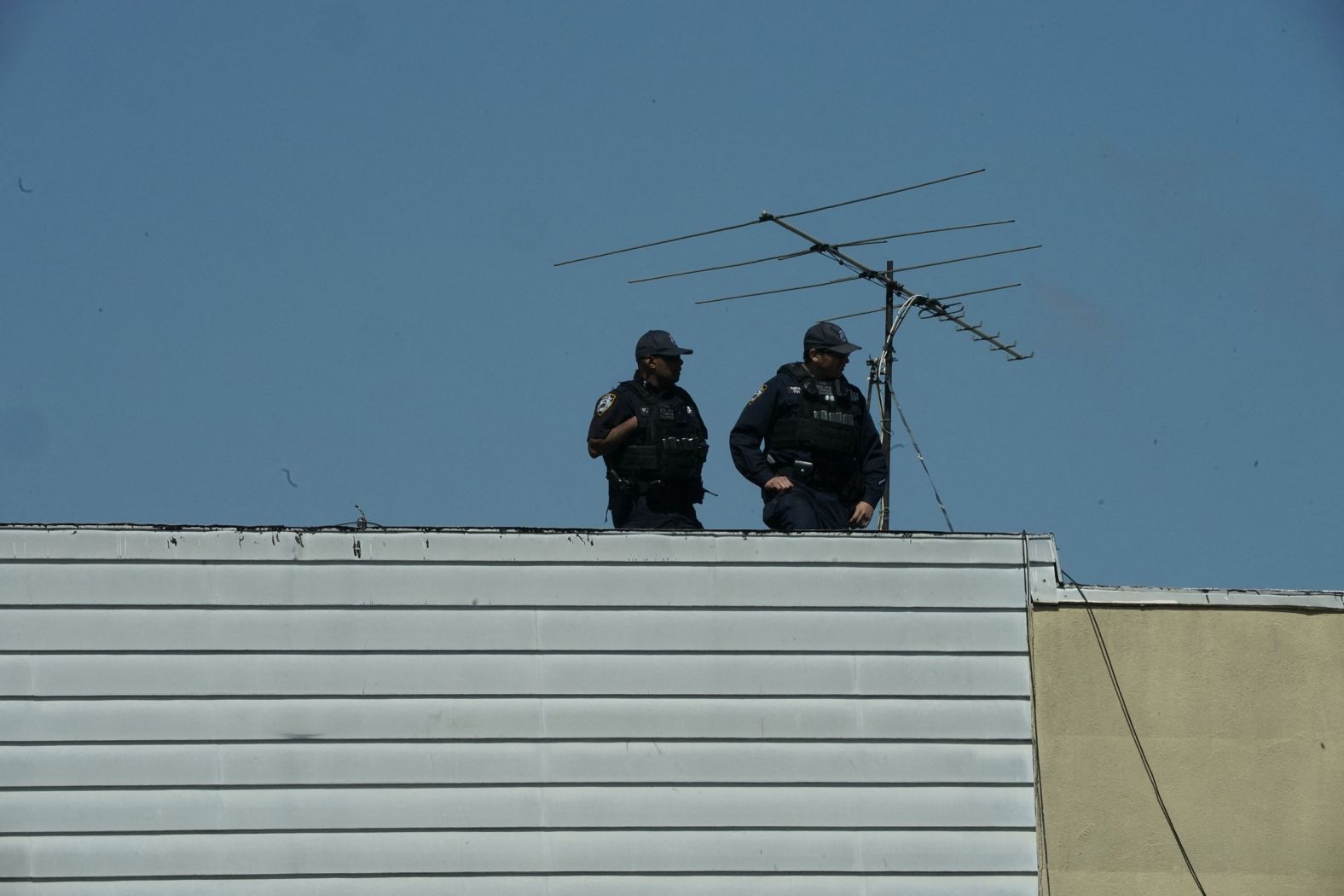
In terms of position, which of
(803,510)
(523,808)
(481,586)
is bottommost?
(523,808)

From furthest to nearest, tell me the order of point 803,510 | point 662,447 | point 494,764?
point 662,447
point 803,510
point 494,764

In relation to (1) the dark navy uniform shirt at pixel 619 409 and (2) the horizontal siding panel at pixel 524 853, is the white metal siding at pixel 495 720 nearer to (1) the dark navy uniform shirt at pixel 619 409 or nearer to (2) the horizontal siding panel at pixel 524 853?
(2) the horizontal siding panel at pixel 524 853

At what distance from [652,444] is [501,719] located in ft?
6.25

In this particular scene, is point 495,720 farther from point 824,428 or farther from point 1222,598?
point 1222,598

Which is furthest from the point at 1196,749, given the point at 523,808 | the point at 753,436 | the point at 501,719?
the point at 501,719

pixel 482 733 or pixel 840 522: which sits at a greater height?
pixel 840 522

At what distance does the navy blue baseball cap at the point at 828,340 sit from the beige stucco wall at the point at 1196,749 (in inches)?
76.7

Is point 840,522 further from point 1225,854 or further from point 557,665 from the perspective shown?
point 1225,854

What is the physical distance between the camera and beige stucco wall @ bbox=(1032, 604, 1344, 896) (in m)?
9.59

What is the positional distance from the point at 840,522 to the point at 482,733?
243 cm

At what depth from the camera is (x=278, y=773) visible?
942 centimetres

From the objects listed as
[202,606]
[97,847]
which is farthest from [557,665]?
[97,847]

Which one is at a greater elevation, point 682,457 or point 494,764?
point 682,457

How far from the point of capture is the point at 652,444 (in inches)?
416
